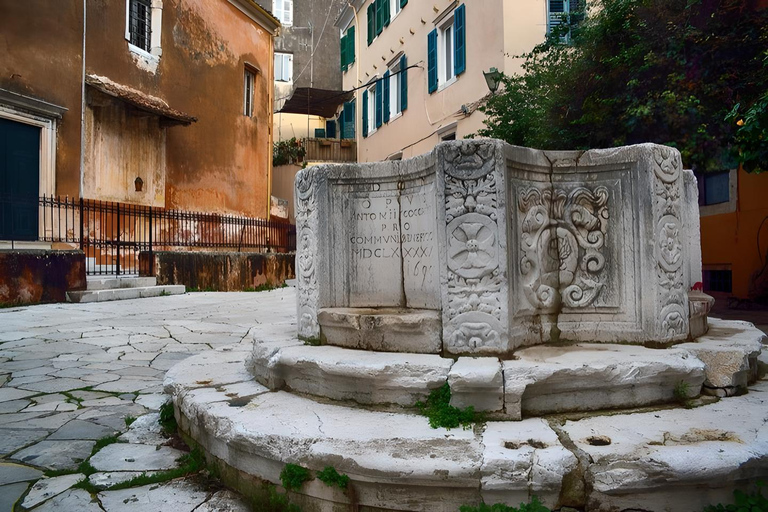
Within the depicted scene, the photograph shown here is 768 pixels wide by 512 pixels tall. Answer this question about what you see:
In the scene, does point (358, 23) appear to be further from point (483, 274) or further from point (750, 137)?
point (483, 274)

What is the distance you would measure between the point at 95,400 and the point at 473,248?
2.97 metres

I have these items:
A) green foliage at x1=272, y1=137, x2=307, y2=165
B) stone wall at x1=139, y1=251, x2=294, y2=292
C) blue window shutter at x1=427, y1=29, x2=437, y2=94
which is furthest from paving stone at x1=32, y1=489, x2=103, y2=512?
green foliage at x1=272, y1=137, x2=307, y2=165

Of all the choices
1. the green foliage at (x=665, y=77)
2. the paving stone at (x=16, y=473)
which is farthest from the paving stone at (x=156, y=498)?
the green foliage at (x=665, y=77)

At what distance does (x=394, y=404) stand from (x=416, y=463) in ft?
2.06

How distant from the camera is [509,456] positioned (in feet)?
6.64

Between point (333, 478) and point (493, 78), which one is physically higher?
point (493, 78)

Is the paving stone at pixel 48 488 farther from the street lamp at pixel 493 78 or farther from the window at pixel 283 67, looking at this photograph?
the window at pixel 283 67

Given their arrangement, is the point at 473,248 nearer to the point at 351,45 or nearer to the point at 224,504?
the point at 224,504

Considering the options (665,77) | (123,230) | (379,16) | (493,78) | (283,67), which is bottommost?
(123,230)

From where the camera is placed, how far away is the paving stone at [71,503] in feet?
7.32

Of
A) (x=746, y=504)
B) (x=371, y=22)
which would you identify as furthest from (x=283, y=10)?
(x=746, y=504)

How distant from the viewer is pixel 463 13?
13.6 metres

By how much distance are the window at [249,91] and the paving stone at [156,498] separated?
1673cm

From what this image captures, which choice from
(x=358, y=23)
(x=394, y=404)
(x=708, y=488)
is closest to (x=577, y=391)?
(x=708, y=488)
